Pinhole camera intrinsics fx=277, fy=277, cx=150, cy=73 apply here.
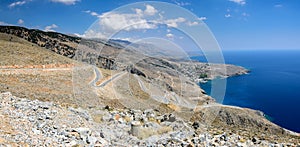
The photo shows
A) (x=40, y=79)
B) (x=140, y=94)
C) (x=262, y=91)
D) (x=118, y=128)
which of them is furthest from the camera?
(x=262, y=91)

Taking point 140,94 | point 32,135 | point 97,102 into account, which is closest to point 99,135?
point 32,135

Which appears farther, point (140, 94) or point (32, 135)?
point (140, 94)

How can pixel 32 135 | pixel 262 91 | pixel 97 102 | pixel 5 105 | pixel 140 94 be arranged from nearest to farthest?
pixel 32 135 → pixel 5 105 → pixel 97 102 → pixel 140 94 → pixel 262 91

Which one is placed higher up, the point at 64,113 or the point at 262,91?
the point at 64,113

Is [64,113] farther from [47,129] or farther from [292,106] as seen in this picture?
[292,106]

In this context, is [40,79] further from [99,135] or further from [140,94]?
[99,135]

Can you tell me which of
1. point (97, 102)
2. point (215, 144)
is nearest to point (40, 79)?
point (97, 102)
